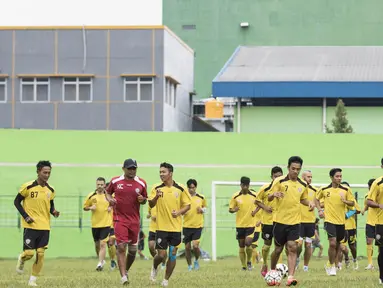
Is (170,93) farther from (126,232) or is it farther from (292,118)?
(126,232)

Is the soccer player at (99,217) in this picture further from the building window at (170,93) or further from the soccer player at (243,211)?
the building window at (170,93)

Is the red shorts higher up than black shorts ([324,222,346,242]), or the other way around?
the red shorts

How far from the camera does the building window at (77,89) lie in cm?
5669

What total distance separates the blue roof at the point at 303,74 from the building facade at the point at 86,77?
12.1ft

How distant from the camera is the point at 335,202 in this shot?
22469mm

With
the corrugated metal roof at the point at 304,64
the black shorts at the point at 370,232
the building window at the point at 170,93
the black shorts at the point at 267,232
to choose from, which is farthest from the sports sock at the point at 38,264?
the building window at the point at 170,93

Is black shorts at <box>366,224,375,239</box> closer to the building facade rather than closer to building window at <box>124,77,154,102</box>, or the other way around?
the building facade

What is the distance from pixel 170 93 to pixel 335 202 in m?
37.1

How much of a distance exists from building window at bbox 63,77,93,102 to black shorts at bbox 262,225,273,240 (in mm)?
35171

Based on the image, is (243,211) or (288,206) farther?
(243,211)

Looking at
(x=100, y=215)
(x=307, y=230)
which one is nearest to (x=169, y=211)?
(x=307, y=230)

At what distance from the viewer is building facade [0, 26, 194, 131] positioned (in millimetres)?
55375

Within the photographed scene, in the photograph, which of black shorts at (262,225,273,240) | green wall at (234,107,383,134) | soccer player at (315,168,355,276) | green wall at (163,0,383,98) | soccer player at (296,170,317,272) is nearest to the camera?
black shorts at (262,225,273,240)

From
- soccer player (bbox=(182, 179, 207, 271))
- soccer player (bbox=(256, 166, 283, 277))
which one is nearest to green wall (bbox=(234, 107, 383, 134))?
soccer player (bbox=(182, 179, 207, 271))
